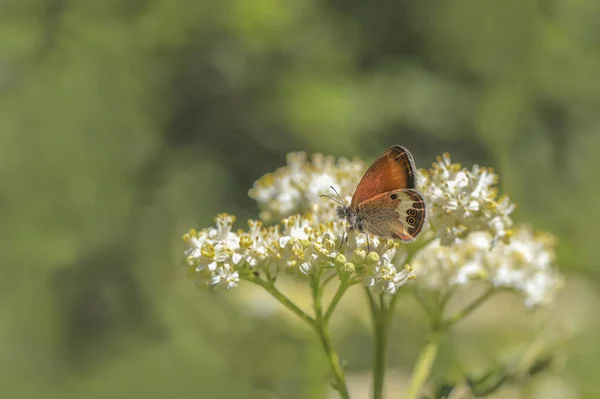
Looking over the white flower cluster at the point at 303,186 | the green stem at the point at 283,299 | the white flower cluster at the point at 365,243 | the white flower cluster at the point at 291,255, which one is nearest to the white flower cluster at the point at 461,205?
the white flower cluster at the point at 365,243

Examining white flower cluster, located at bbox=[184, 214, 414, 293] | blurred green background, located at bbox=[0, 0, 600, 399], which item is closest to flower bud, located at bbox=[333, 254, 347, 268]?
white flower cluster, located at bbox=[184, 214, 414, 293]

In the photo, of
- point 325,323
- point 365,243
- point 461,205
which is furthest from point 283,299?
point 461,205

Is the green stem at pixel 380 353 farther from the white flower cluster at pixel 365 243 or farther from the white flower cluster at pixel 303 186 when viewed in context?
the white flower cluster at pixel 303 186

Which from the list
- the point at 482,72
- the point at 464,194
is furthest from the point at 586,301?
the point at 464,194

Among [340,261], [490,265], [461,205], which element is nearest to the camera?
[340,261]

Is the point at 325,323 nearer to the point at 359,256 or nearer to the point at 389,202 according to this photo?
the point at 359,256

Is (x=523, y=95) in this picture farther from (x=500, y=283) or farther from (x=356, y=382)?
(x=500, y=283)

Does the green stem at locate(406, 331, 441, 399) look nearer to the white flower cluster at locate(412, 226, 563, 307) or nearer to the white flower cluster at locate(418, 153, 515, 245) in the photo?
the white flower cluster at locate(412, 226, 563, 307)
